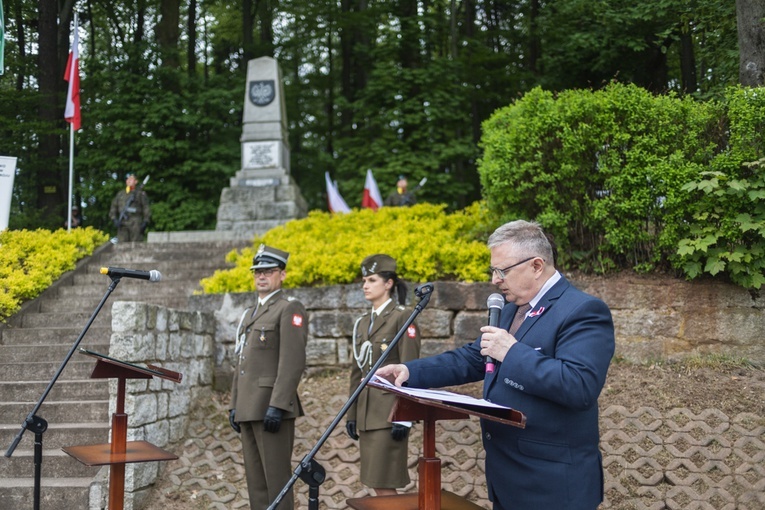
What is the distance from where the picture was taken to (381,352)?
485 centimetres

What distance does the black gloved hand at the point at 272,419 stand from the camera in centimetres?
478

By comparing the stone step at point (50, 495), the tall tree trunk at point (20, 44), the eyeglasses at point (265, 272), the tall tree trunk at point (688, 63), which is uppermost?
the tall tree trunk at point (20, 44)

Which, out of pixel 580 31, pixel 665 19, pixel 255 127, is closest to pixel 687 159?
pixel 665 19

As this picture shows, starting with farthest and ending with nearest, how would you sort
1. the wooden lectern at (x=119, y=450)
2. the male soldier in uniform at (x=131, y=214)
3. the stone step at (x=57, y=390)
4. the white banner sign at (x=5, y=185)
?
the male soldier in uniform at (x=131, y=214) < the white banner sign at (x=5, y=185) < the stone step at (x=57, y=390) < the wooden lectern at (x=119, y=450)

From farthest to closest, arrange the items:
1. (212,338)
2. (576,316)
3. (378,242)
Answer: (378,242), (212,338), (576,316)

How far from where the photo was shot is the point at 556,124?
23.3 ft

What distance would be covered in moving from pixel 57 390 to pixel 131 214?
723 centimetres

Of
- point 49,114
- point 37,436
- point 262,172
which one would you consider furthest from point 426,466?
point 49,114

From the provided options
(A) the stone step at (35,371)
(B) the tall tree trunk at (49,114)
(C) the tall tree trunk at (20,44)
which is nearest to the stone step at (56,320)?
(A) the stone step at (35,371)

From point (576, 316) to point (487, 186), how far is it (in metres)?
5.19

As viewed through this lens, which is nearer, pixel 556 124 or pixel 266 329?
pixel 266 329

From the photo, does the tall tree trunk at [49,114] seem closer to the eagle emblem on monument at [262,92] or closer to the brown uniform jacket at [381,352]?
the eagle emblem on monument at [262,92]

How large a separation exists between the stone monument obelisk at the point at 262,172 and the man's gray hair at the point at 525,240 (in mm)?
11066

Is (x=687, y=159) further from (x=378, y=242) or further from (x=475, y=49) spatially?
(x=475, y=49)
